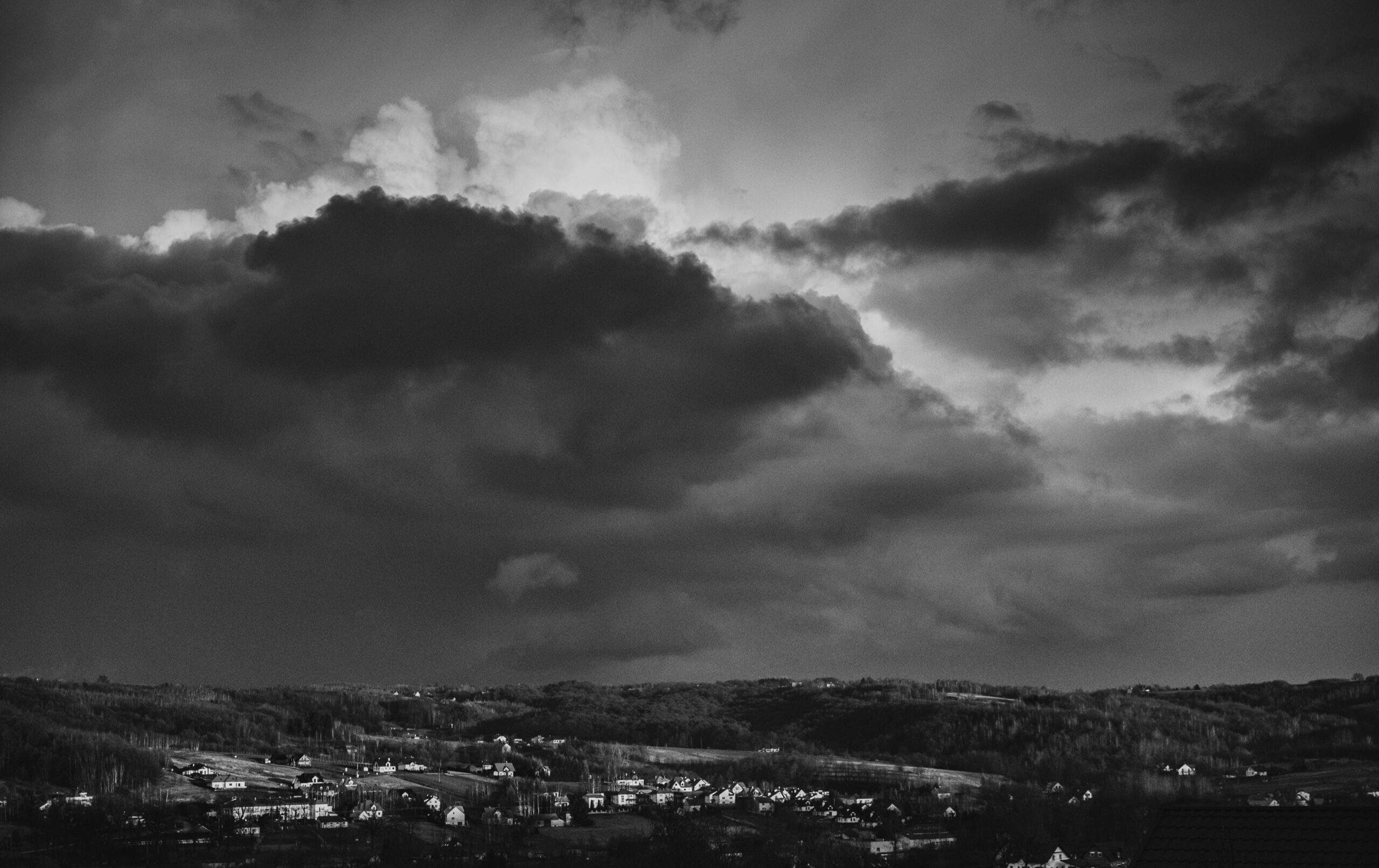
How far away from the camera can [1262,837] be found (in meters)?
28.5

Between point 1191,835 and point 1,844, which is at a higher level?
point 1191,835

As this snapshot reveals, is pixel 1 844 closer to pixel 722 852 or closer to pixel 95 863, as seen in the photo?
pixel 95 863

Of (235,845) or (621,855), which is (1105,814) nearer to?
(621,855)

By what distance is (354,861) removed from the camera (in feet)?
533

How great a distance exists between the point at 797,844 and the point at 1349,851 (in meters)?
158

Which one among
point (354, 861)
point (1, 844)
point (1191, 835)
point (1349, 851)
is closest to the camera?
point (1349, 851)

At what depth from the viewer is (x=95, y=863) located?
163625 millimetres

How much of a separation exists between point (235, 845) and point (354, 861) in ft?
74.5

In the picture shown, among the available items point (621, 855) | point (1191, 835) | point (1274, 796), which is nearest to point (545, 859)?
point (621, 855)

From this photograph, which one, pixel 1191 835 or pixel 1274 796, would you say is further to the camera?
pixel 1274 796

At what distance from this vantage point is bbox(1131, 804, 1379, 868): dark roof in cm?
2764

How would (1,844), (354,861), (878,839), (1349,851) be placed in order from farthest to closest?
(878,839)
(1,844)
(354,861)
(1349,851)

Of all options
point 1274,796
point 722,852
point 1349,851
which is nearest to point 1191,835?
point 1349,851

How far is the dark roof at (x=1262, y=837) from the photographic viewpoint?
27.6 m
